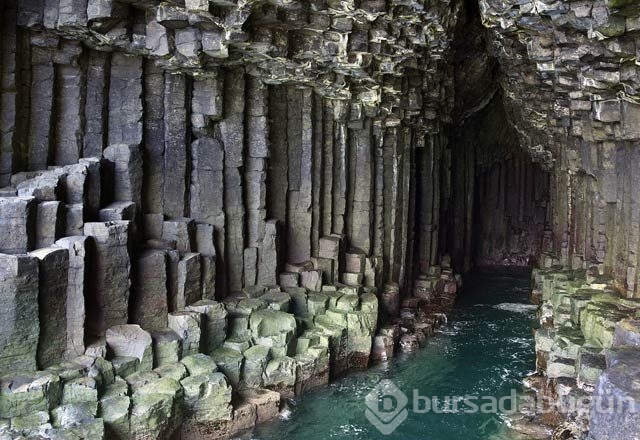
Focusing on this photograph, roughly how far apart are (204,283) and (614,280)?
35.3ft

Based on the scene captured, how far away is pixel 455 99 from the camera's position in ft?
73.6

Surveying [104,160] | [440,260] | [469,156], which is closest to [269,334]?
[104,160]

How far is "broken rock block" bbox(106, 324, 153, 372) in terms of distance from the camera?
11.2m

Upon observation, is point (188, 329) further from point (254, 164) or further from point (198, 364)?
point (254, 164)

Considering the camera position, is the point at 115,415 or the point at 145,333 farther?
the point at 145,333

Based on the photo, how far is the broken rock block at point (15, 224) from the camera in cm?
1037

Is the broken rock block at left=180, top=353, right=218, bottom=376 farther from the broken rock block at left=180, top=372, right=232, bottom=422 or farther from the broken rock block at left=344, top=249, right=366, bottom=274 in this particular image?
the broken rock block at left=344, top=249, right=366, bottom=274

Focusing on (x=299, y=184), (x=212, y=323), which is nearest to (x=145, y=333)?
(x=212, y=323)

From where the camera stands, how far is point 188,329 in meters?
12.0

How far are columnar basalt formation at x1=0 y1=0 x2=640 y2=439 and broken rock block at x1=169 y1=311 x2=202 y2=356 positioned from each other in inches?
1.9

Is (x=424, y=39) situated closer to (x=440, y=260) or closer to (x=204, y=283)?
(x=204, y=283)

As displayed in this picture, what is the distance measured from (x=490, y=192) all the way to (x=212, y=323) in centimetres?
2381

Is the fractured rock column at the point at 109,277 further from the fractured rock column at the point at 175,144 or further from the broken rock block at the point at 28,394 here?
the fractured rock column at the point at 175,144

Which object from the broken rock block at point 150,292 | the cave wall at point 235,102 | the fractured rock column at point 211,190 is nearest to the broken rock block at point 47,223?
the cave wall at point 235,102
